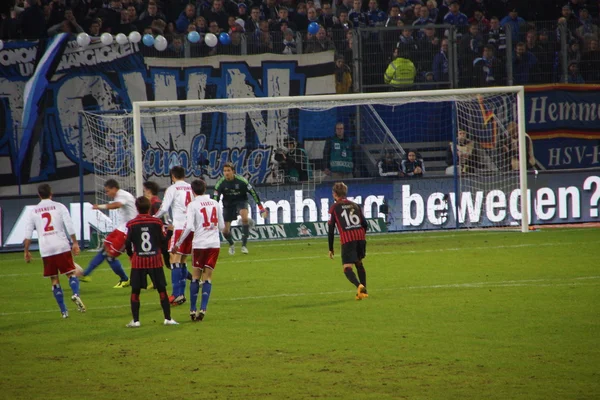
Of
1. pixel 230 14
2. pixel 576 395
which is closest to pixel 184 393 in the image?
pixel 576 395

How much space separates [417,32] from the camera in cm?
2608

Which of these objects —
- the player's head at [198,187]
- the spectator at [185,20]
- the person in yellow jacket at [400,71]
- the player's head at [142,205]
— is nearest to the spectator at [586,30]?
the person in yellow jacket at [400,71]

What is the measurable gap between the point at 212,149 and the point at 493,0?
1002 centimetres

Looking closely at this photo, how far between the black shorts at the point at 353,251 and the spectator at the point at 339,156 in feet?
36.4

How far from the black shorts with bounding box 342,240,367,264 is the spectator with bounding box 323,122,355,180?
1109 cm

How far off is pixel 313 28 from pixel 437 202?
6321 millimetres

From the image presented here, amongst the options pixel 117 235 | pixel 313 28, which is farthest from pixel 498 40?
pixel 117 235

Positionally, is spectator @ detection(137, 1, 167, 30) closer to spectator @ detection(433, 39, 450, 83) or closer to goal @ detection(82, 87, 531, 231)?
goal @ detection(82, 87, 531, 231)

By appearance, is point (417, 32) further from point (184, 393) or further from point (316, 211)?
point (184, 393)

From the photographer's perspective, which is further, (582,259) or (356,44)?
(356,44)

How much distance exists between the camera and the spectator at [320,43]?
26.7m

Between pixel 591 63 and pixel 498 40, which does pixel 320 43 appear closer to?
pixel 498 40

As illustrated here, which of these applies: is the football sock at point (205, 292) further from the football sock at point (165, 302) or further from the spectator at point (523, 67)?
the spectator at point (523, 67)

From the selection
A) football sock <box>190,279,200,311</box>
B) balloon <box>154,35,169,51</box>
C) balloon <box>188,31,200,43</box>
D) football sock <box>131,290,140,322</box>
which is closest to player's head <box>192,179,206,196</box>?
football sock <box>190,279,200,311</box>
